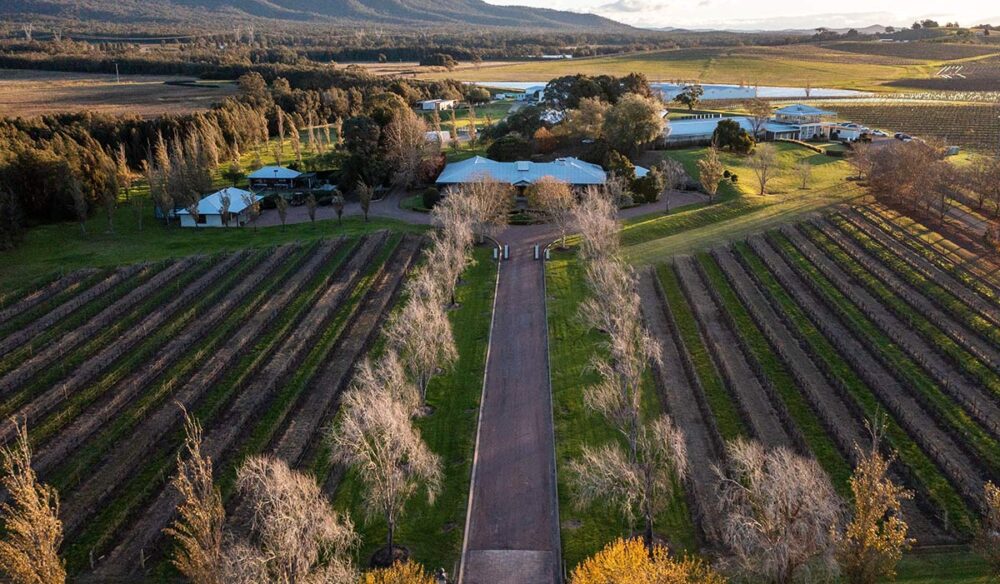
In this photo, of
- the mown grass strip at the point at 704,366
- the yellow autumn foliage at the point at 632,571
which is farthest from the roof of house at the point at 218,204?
the yellow autumn foliage at the point at 632,571

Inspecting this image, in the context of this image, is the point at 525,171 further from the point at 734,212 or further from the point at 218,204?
the point at 218,204

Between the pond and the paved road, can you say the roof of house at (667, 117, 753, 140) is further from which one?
the paved road

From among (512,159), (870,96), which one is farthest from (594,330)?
(870,96)

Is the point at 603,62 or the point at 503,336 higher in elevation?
the point at 603,62

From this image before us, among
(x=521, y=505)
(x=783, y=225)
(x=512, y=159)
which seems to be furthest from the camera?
(x=512, y=159)

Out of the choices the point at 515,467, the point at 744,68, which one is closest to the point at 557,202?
the point at 515,467

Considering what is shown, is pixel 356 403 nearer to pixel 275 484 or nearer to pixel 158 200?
pixel 275 484

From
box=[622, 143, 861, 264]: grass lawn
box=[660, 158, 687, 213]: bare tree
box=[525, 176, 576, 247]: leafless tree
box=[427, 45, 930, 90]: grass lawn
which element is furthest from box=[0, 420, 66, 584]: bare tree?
box=[427, 45, 930, 90]: grass lawn
